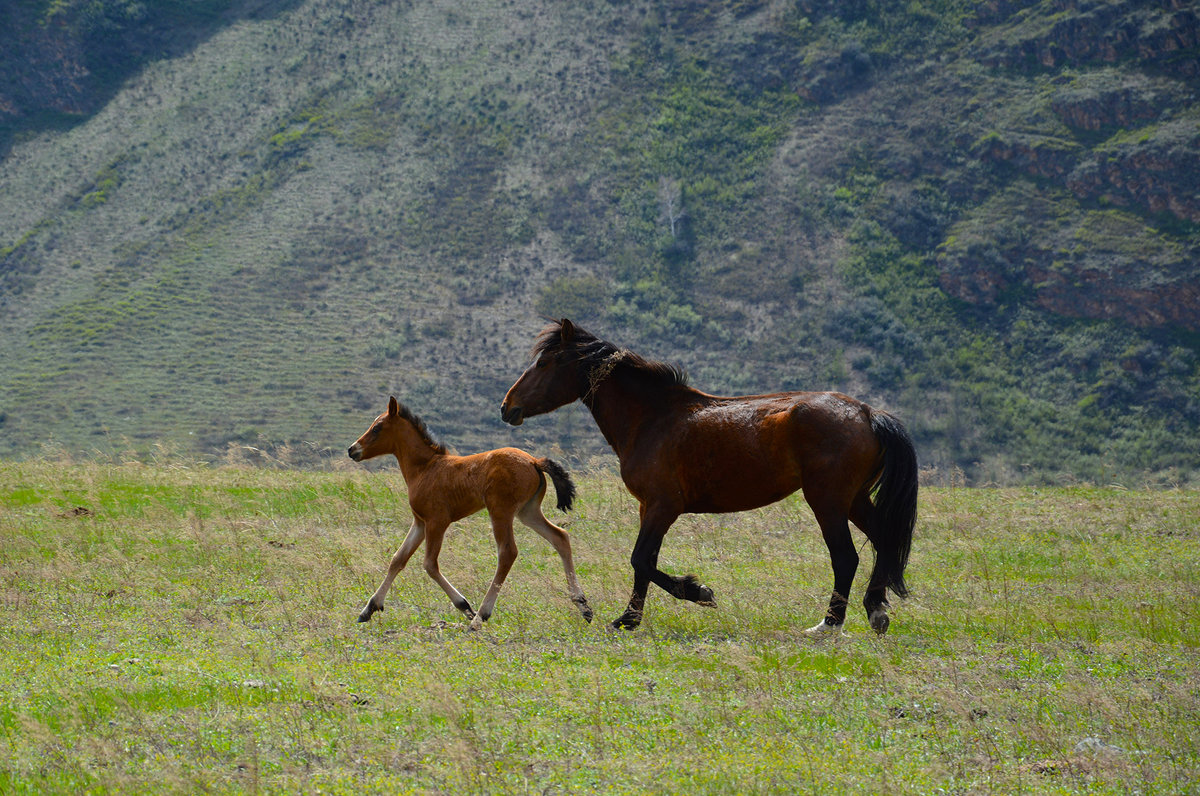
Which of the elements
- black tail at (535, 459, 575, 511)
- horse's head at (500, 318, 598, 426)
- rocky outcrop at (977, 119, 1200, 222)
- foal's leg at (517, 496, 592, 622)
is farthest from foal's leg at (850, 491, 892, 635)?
rocky outcrop at (977, 119, 1200, 222)

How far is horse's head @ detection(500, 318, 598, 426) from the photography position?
36.5 feet

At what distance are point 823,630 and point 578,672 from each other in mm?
2427

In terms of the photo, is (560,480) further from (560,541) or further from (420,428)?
(420,428)

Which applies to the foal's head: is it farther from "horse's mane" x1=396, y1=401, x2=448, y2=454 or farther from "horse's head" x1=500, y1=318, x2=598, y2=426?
"horse's head" x1=500, y1=318, x2=598, y2=426

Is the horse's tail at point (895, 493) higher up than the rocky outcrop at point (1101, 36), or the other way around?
the horse's tail at point (895, 493)

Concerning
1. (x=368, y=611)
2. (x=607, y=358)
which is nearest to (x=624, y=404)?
(x=607, y=358)

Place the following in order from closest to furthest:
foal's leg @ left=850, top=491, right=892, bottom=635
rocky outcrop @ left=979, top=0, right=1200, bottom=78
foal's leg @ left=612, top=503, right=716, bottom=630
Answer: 1. foal's leg @ left=850, top=491, right=892, bottom=635
2. foal's leg @ left=612, top=503, right=716, bottom=630
3. rocky outcrop @ left=979, top=0, right=1200, bottom=78

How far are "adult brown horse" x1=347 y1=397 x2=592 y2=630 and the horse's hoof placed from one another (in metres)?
1.91

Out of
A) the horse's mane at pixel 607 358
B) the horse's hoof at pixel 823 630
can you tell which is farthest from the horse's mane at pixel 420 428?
the horse's hoof at pixel 823 630

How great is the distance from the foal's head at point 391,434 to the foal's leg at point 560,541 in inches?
41.2

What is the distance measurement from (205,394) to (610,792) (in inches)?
2337

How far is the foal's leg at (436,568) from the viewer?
1034cm

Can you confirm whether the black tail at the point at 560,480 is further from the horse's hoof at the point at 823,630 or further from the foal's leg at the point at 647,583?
the horse's hoof at the point at 823,630

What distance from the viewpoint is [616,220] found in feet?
263
